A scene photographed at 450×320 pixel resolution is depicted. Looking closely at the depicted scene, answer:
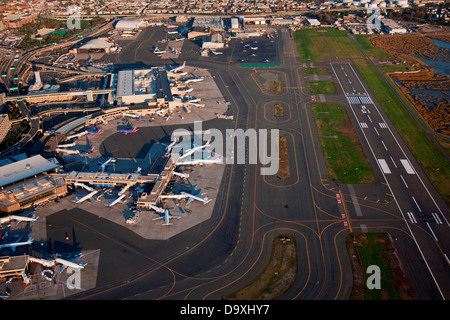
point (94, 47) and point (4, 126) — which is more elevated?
point (94, 47)

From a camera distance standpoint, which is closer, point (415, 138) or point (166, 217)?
point (166, 217)

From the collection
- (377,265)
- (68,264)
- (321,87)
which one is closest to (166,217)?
(68,264)

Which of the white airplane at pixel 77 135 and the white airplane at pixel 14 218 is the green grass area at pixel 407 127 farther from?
the white airplane at pixel 77 135

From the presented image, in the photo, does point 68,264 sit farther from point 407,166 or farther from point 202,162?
point 407,166

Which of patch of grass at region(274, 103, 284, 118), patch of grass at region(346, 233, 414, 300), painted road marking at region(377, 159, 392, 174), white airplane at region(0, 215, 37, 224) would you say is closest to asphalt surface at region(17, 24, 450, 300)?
painted road marking at region(377, 159, 392, 174)
